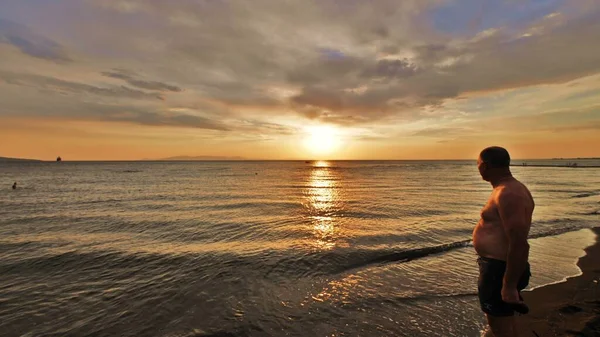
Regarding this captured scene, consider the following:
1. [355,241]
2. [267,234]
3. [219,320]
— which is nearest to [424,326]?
[219,320]

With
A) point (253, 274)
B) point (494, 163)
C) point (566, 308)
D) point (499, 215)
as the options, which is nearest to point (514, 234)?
point (499, 215)

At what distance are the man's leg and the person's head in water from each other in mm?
1856

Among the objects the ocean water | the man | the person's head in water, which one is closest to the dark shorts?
the man

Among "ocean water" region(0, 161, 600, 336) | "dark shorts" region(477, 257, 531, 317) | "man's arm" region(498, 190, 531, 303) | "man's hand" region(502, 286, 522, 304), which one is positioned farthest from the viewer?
"ocean water" region(0, 161, 600, 336)

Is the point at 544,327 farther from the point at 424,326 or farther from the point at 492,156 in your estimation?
the point at 492,156

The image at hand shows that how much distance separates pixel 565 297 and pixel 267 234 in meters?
11.1

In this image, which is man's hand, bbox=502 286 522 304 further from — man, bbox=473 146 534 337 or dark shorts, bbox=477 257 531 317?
dark shorts, bbox=477 257 531 317

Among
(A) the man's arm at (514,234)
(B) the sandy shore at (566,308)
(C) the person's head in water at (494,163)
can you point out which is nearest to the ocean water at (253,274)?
(B) the sandy shore at (566,308)

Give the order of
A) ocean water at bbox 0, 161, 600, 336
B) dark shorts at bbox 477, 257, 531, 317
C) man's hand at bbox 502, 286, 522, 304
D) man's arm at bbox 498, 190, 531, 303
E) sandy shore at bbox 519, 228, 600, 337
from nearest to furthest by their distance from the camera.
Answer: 1. man's arm at bbox 498, 190, 531, 303
2. man's hand at bbox 502, 286, 522, 304
3. dark shorts at bbox 477, 257, 531, 317
4. sandy shore at bbox 519, 228, 600, 337
5. ocean water at bbox 0, 161, 600, 336

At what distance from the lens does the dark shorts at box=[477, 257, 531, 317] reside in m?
3.86

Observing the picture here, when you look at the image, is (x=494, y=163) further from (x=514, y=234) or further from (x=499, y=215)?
(x=514, y=234)

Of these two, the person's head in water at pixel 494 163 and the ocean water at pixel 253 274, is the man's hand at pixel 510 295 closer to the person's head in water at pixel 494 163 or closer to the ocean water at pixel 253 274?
the person's head in water at pixel 494 163

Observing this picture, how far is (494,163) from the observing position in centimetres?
406

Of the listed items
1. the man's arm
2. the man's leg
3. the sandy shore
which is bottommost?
the sandy shore
